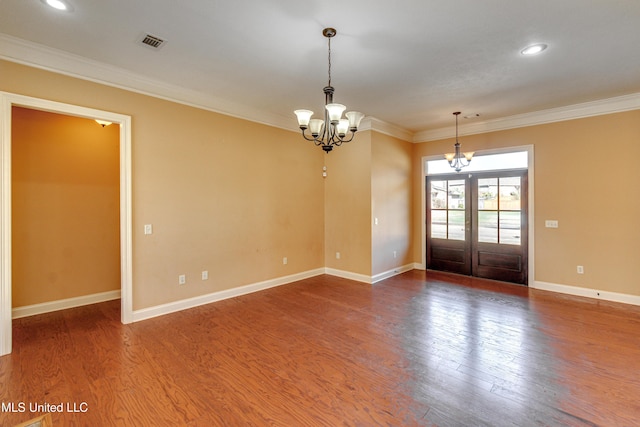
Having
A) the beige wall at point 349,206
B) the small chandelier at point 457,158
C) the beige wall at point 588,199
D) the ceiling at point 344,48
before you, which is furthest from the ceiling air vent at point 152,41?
the beige wall at point 588,199

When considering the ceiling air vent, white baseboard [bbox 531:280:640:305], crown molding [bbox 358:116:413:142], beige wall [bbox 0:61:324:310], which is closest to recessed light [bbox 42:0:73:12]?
the ceiling air vent

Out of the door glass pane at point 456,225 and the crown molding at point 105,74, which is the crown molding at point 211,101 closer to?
the crown molding at point 105,74

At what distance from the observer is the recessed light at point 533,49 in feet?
9.45

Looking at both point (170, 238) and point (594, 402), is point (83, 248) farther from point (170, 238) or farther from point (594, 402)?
point (594, 402)

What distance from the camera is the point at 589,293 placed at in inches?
181

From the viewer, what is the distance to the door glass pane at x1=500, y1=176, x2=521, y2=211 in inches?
210

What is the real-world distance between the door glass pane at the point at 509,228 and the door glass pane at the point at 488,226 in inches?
4.0

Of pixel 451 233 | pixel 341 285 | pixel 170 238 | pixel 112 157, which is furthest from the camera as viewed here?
pixel 451 233

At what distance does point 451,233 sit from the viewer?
6141 mm

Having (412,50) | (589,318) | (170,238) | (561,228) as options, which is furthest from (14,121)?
(561,228)

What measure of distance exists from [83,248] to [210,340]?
2.75 m

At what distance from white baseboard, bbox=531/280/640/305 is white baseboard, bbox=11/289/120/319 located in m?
7.16

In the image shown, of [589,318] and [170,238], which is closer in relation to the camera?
[589,318]

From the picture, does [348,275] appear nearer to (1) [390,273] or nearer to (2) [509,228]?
(1) [390,273]
